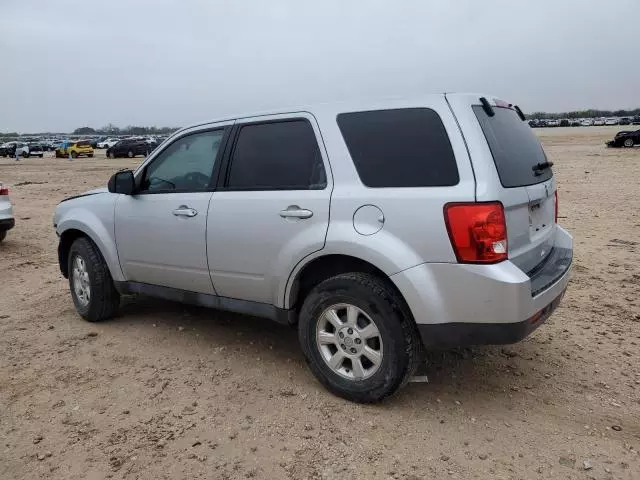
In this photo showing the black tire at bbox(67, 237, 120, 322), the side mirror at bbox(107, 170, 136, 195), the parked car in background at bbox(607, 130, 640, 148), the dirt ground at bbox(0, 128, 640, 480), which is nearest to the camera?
the dirt ground at bbox(0, 128, 640, 480)

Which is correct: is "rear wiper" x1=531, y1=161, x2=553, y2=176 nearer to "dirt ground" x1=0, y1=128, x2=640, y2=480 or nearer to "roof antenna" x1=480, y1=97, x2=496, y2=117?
"roof antenna" x1=480, y1=97, x2=496, y2=117

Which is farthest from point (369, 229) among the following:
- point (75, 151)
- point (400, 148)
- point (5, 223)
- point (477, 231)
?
point (75, 151)

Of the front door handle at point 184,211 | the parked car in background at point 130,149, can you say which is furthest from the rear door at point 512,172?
the parked car in background at point 130,149

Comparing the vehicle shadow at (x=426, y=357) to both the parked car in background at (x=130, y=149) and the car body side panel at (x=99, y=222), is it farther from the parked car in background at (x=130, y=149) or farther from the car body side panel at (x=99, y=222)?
the parked car in background at (x=130, y=149)

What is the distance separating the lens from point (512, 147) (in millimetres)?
3461

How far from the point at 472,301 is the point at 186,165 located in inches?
101

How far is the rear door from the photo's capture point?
10.1 ft

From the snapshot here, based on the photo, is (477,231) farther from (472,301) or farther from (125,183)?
(125,183)

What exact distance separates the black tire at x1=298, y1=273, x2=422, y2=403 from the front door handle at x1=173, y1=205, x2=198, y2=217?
47.1 inches

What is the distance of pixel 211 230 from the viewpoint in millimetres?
4062

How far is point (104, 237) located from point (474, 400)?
11.0ft

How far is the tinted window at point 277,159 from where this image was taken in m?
3.68

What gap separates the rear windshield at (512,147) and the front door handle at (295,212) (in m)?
1.17

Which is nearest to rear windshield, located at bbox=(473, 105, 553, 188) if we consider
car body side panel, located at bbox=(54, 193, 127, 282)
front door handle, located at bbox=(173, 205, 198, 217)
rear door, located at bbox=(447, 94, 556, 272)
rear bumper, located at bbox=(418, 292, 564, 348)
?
rear door, located at bbox=(447, 94, 556, 272)
